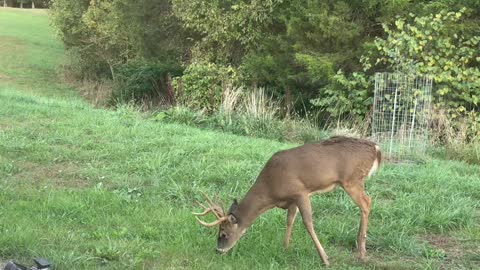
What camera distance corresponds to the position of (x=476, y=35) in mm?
13445

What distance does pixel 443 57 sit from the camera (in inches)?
516

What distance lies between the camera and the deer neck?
462 centimetres

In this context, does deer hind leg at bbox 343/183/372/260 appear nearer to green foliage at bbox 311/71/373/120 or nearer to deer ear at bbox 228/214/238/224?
deer ear at bbox 228/214/238/224

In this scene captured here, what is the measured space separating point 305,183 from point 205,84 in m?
14.0

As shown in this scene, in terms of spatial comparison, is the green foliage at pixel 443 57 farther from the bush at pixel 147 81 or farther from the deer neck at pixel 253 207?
the bush at pixel 147 81

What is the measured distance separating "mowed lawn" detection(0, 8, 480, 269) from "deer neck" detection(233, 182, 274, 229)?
0.99 feet

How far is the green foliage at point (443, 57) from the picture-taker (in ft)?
41.9

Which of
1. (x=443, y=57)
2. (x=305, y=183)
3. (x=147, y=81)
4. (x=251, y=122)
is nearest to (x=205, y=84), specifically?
(x=147, y=81)

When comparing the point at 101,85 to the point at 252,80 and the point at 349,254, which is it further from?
the point at 349,254

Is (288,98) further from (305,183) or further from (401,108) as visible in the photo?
(305,183)

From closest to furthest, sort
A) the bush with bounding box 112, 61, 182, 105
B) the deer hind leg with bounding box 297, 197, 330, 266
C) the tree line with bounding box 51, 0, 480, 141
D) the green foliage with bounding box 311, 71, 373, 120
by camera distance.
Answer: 1. the deer hind leg with bounding box 297, 197, 330, 266
2. the tree line with bounding box 51, 0, 480, 141
3. the green foliage with bounding box 311, 71, 373, 120
4. the bush with bounding box 112, 61, 182, 105

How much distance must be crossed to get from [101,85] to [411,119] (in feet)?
63.2

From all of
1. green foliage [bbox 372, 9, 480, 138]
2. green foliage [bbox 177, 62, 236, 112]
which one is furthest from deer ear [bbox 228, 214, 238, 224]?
green foliage [bbox 177, 62, 236, 112]

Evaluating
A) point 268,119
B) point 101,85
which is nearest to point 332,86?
point 268,119
